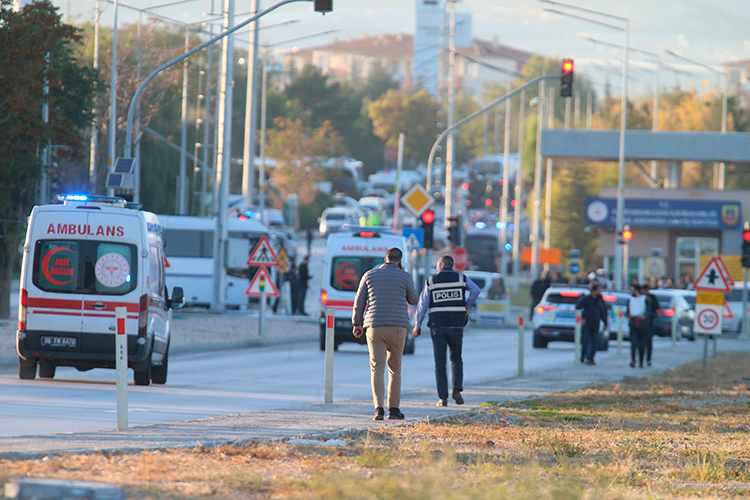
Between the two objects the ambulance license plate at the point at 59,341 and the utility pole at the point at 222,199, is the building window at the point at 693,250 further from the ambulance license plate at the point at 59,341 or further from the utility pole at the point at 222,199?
the ambulance license plate at the point at 59,341

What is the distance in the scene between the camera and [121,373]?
10602mm

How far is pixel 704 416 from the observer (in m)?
14.1

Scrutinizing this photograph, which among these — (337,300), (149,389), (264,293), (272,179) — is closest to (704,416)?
(149,389)

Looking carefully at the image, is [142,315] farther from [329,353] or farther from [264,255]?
[264,255]

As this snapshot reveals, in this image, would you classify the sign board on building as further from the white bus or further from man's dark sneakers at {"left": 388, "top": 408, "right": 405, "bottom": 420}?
man's dark sneakers at {"left": 388, "top": 408, "right": 405, "bottom": 420}

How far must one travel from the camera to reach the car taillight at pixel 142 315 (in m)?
15.3

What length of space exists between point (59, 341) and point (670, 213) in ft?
150

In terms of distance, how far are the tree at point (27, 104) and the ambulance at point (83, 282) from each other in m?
7.01

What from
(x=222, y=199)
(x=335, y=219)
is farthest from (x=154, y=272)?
(x=335, y=219)

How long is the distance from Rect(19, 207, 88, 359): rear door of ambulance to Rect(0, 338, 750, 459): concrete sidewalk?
379 centimetres

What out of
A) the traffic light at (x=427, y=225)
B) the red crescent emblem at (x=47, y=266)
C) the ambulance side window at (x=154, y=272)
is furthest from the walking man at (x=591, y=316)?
the red crescent emblem at (x=47, y=266)

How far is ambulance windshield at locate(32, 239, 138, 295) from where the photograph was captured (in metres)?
15.3

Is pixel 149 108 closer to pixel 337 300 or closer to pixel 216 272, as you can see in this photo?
pixel 216 272

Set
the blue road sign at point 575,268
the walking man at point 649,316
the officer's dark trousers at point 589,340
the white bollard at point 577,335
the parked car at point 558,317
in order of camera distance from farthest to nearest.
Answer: the blue road sign at point 575,268 → the parked car at point 558,317 → the walking man at point 649,316 → the officer's dark trousers at point 589,340 → the white bollard at point 577,335
